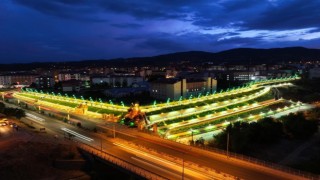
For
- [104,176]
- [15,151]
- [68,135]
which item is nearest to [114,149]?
[104,176]

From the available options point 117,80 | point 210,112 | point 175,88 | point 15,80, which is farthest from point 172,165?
point 15,80

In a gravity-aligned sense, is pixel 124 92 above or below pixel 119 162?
above

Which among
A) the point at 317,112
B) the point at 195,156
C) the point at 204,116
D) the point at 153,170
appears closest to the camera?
the point at 153,170

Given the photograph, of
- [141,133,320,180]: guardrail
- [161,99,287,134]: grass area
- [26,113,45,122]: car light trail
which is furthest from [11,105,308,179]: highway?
[26,113,45,122]: car light trail

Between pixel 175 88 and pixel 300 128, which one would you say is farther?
pixel 175 88

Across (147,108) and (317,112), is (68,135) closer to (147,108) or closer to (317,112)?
(147,108)

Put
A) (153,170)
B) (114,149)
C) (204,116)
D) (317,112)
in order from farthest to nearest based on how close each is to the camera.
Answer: (317,112), (204,116), (114,149), (153,170)

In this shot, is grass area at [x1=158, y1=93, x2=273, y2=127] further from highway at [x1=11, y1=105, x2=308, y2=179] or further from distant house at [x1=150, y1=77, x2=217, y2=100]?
distant house at [x1=150, y1=77, x2=217, y2=100]

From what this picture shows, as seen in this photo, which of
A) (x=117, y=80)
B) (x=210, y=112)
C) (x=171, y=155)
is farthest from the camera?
(x=117, y=80)

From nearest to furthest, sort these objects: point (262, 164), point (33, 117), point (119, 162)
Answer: point (262, 164), point (119, 162), point (33, 117)

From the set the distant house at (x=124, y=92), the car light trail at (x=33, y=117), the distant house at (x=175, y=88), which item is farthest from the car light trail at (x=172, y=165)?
the distant house at (x=124, y=92)

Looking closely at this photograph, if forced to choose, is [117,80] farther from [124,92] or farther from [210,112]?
[210,112]
